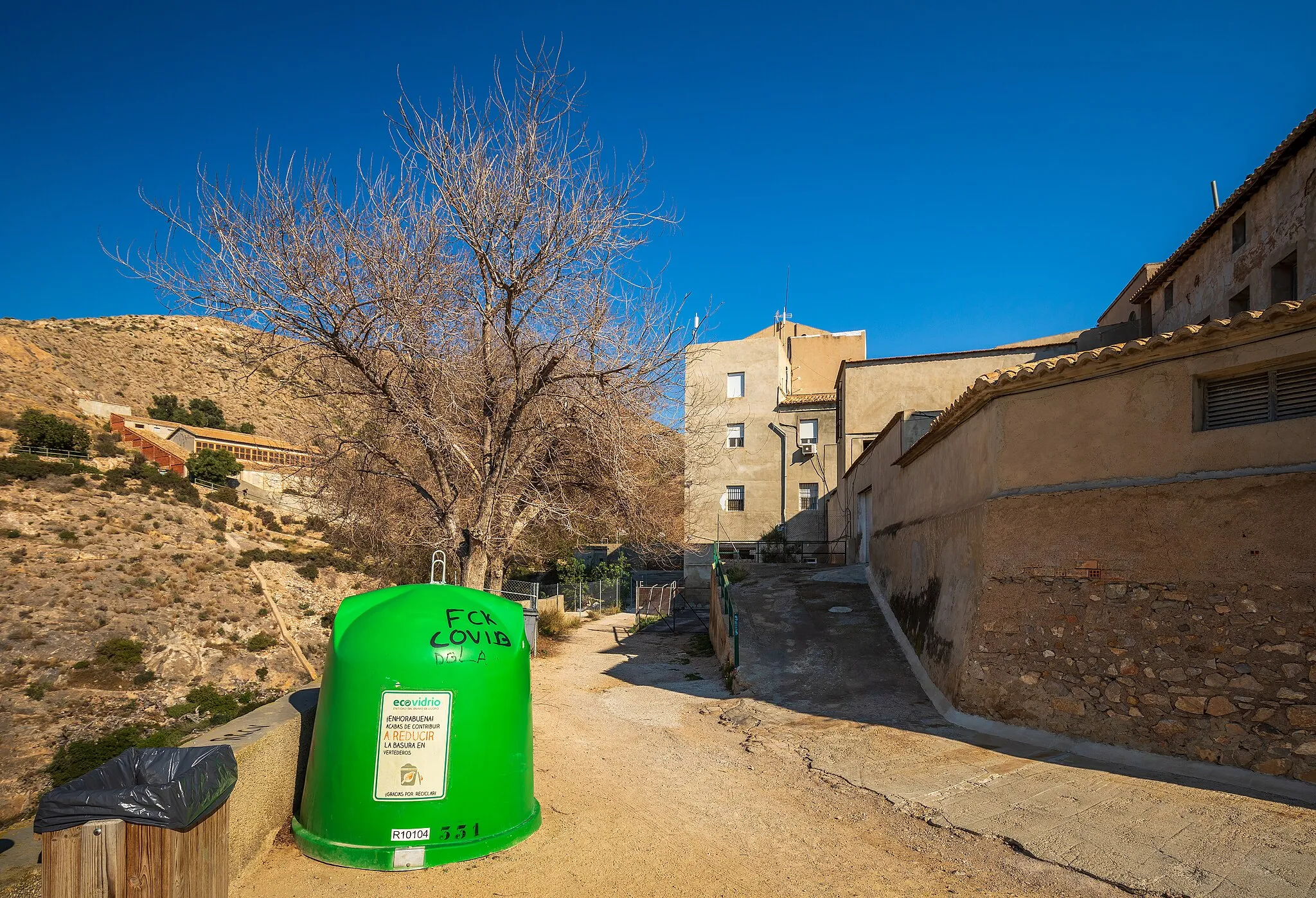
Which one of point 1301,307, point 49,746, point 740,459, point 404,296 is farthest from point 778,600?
point 49,746

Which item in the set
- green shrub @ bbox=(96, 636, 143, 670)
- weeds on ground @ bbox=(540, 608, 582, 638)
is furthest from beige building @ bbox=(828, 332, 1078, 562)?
green shrub @ bbox=(96, 636, 143, 670)

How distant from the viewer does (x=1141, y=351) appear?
7.41 m

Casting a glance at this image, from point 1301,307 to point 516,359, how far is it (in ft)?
28.4

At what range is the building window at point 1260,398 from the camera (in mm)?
6609

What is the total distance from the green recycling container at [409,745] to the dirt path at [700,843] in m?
0.15

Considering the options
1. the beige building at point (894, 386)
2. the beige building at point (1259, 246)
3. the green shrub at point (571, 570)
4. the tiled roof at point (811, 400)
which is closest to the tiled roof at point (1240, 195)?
the beige building at point (1259, 246)

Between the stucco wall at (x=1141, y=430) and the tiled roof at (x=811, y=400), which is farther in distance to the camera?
the tiled roof at (x=811, y=400)

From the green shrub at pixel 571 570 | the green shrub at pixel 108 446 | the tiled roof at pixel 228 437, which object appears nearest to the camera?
the green shrub at pixel 571 570

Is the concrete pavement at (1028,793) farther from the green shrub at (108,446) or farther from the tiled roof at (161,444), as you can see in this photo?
the green shrub at (108,446)

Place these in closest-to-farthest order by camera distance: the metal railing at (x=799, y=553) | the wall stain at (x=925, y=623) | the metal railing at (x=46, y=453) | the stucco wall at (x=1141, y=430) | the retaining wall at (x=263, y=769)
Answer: the retaining wall at (x=263, y=769), the stucco wall at (x=1141, y=430), the wall stain at (x=925, y=623), the metal railing at (x=799, y=553), the metal railing at (x=46, y=453)

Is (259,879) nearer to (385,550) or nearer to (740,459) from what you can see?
(385,550)

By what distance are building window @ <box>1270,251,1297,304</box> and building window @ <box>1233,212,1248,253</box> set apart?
1.32 metres

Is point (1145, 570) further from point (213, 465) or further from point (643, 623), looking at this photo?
point (213, 465)

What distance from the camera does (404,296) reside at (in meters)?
10.9
